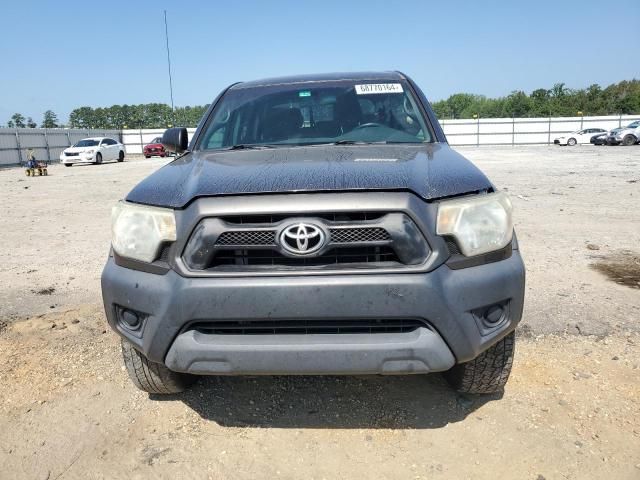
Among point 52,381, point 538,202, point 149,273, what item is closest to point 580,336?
point 149,273

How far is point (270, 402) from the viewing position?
2756mm

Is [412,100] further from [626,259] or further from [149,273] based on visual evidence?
[626,259]

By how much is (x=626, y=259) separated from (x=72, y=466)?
5262mm

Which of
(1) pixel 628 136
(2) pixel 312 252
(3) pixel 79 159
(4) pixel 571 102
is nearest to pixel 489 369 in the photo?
(2) pixel 312 252

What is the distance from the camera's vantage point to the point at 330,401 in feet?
9.01

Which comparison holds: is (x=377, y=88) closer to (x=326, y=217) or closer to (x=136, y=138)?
(x=326, y=217)

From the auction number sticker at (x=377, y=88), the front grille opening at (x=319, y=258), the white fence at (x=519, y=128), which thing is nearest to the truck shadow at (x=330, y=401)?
the front grille opening at (x=319, y=258)

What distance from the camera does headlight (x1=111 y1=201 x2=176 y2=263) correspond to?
2160 millimetres

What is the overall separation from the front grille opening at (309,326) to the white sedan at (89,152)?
29.1 metres

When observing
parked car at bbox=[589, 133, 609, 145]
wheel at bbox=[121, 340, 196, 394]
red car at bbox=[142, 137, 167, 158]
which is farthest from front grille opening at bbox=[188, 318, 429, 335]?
parked car at bbox=[589, 133, 609, 145]

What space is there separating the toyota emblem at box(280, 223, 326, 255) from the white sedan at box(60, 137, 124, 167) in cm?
2920

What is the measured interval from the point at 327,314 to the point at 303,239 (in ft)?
1.01

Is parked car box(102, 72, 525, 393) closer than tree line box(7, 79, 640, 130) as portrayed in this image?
Yes

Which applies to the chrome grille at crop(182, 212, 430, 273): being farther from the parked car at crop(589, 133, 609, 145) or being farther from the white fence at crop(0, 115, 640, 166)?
the white fence at crop(0, 115, 640, 166)
